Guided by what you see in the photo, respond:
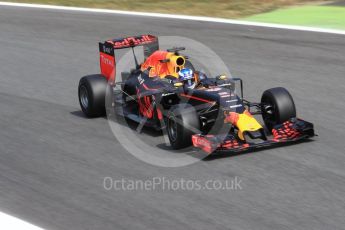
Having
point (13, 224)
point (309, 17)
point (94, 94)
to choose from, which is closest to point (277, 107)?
point (94, 94)

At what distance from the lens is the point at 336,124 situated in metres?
10.1

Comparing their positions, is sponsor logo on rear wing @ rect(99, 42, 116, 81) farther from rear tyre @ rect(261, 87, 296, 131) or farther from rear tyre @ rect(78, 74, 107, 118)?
rear tyre @ rect(261, 87, 296, 131)

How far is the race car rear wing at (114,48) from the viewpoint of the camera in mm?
10977

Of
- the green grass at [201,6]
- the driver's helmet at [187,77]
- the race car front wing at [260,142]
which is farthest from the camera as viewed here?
the green grass at [201,6]

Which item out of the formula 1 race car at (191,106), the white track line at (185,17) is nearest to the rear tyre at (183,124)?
the formula 1 race car at (191,106)

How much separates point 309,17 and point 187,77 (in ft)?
30.4

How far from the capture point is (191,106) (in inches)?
352

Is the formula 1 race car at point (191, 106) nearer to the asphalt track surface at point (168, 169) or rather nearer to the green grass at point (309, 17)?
the asphalt track surface at point (168, 169)

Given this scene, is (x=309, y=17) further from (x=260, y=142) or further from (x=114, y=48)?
(x=260, y=142)

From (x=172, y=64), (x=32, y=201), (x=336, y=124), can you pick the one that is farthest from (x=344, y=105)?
(x=32, y=201)

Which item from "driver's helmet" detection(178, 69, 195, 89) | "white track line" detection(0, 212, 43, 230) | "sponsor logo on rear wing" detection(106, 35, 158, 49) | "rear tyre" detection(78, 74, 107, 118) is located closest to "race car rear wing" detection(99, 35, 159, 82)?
"sponsor logo on rear wing" detection(106, 35, 158, 49)

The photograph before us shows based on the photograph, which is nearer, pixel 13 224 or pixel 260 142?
pixel 13 224

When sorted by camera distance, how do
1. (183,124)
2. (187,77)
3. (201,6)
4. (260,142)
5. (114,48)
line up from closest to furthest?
1. (183,124)
2. (260,142)
3. (187,77)
4. (114,48)
5. (201,6)

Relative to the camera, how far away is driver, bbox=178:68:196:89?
962 centimetres
